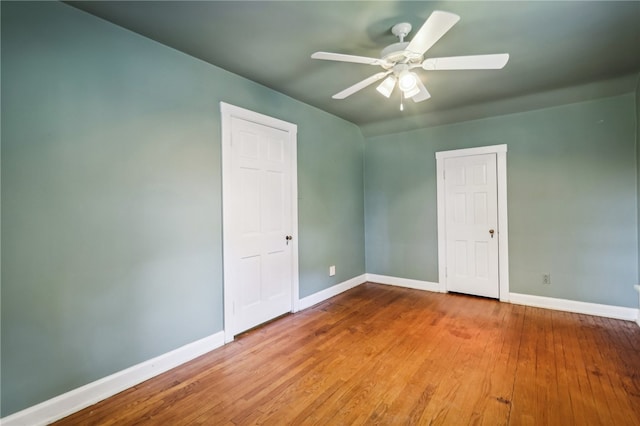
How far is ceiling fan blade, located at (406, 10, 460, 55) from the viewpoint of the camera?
4.83ft

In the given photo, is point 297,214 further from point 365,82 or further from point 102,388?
point 102,388

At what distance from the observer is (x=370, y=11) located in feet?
6.20

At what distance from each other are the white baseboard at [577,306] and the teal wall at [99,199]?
3723 mm

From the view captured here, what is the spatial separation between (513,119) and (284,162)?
3.06 m

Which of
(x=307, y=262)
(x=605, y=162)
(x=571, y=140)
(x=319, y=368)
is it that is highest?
(x=571, y=140)

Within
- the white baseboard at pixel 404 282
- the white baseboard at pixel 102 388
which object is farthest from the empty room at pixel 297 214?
the white baseboard at pixel 404 282

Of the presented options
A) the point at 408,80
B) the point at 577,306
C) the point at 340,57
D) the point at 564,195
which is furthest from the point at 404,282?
the point at 340,57

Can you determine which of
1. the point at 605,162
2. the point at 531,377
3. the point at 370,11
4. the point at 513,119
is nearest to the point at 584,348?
the point at 531,377

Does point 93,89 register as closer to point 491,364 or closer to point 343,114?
point 343,114

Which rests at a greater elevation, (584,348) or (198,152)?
(198,152)

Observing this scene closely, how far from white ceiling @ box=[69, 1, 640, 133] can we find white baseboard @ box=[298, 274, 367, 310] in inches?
100

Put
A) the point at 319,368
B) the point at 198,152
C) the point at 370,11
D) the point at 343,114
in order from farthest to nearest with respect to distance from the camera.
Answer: the point at 343,114 < the point at 198,152 < the point at 319,368 < the point at 370,11

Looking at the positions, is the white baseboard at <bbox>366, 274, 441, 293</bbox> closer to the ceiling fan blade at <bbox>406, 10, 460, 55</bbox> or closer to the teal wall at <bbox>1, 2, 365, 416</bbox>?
the teal wall at <bbox>1, 2, 365, 416</bbox>

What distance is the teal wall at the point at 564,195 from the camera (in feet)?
10.6
